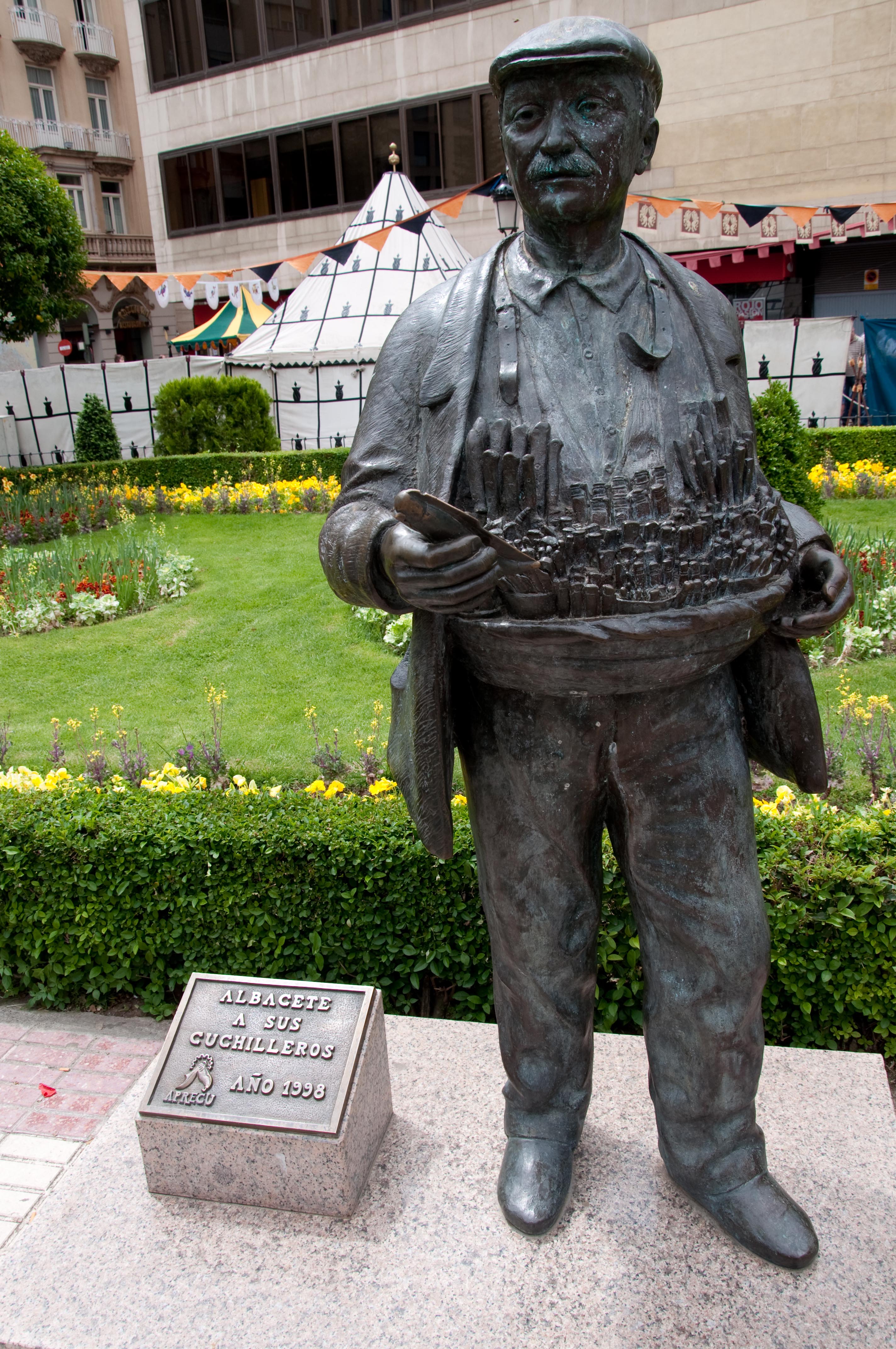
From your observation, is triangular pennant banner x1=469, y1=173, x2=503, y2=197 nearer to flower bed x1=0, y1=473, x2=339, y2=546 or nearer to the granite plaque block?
flower bed x1=0, y1=473, x2=339, y2=546

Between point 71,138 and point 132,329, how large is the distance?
604 cm

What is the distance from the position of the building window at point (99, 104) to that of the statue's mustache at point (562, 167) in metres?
37.6

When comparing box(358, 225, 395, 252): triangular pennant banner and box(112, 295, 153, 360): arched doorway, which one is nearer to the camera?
box(358, 225, 395, 252): triangular pennant banner

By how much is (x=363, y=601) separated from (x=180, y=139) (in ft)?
96.7

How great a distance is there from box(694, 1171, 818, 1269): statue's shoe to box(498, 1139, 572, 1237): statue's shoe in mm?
343

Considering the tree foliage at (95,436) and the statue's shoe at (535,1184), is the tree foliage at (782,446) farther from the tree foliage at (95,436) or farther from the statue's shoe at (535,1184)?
the tree foliage at (95,436)

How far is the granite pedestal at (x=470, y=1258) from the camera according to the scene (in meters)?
2.17

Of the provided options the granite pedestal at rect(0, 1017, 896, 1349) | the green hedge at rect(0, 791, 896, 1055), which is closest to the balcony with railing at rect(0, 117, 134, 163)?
the green hedge at rect(0, 791, 896, 1055)

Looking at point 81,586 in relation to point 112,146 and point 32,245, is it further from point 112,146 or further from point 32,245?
point 112,146

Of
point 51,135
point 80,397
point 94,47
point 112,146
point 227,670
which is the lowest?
point 227,670

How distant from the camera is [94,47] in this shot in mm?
32906

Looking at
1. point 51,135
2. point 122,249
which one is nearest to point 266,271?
point 122,249

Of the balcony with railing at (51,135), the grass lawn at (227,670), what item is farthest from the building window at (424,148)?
the grass lawn at (227,670)

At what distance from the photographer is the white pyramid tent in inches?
540
